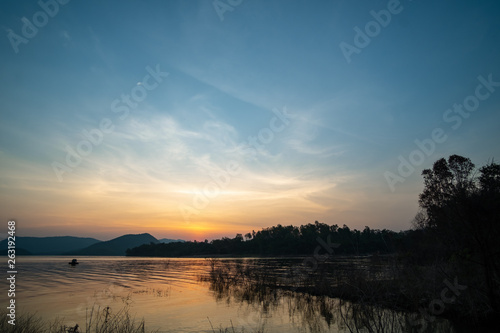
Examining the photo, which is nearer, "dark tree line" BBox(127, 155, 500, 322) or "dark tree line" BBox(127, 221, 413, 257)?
"dark tree line" BBox(127, 155, 500, 322)

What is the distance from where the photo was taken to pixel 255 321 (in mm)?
15086

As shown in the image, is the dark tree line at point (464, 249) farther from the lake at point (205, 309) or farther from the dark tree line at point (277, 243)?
the dark tree line at point (277, 243)

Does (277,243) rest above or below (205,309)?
below

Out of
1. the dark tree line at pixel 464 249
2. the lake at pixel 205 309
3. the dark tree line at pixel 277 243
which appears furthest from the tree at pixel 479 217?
the dark tree line at pixel 277 243

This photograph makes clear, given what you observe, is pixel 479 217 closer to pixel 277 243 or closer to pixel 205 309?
pixel 205 309

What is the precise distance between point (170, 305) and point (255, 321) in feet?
24.7

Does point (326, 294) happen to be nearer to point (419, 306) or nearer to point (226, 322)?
point (419, 306)

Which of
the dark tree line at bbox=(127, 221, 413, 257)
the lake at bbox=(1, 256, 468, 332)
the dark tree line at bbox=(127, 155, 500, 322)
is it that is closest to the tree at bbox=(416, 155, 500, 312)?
the dark tree line at bbox=(127, 155, 500, 322)

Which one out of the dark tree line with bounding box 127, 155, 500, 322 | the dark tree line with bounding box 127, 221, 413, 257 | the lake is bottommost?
the dark tree line with bounding box 127, 221, 413, 257

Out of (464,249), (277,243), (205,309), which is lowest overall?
(277,243)

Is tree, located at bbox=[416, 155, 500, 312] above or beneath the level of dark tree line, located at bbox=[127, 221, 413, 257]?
above

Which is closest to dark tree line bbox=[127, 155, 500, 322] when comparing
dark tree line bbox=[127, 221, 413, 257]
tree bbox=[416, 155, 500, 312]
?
tree bbox=[416, 155, 500, 312]

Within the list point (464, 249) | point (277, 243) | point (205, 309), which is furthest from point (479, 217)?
point (277, 243)

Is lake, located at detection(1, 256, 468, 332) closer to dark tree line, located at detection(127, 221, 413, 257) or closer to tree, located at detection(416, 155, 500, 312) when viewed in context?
tree, located at detection(416, 155, 500, 312)
